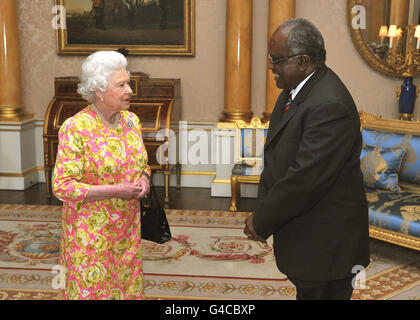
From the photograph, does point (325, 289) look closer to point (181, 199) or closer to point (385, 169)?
point (385, 169)

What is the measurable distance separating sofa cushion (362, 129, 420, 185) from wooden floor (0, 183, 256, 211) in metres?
1.71

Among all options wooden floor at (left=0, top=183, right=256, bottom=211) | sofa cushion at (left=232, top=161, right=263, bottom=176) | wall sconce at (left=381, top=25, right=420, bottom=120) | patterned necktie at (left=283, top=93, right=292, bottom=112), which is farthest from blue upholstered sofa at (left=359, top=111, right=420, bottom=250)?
patterned necktie at (left=283, top=93, right=292, bottom=112)

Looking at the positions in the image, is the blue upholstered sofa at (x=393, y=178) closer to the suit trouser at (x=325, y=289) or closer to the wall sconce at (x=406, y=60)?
the wall sconce at (x=406, y=60)

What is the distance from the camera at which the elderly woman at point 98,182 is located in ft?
7.70

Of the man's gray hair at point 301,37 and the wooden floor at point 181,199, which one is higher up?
the man's gray hair at point 301,37

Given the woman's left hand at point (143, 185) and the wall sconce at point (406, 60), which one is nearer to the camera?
the woman's left hand at point (143, 185)

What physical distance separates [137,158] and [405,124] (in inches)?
137

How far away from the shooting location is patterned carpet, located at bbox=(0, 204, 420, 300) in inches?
148

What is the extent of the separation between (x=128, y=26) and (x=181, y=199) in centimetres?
251

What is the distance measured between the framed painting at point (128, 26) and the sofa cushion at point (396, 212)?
11.6ft

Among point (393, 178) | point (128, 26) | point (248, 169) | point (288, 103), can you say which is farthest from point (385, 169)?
point (128, 26)

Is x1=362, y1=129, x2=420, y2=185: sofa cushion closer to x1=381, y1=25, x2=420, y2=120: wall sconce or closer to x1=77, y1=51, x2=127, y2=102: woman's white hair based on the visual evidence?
x1=381, y1=25, x2=420, y2=120: wall sconce

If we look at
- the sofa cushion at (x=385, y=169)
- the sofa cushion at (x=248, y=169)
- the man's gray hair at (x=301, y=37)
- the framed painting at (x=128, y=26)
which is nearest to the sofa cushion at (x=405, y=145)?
the sofa cushion at (x=385, y=169)
